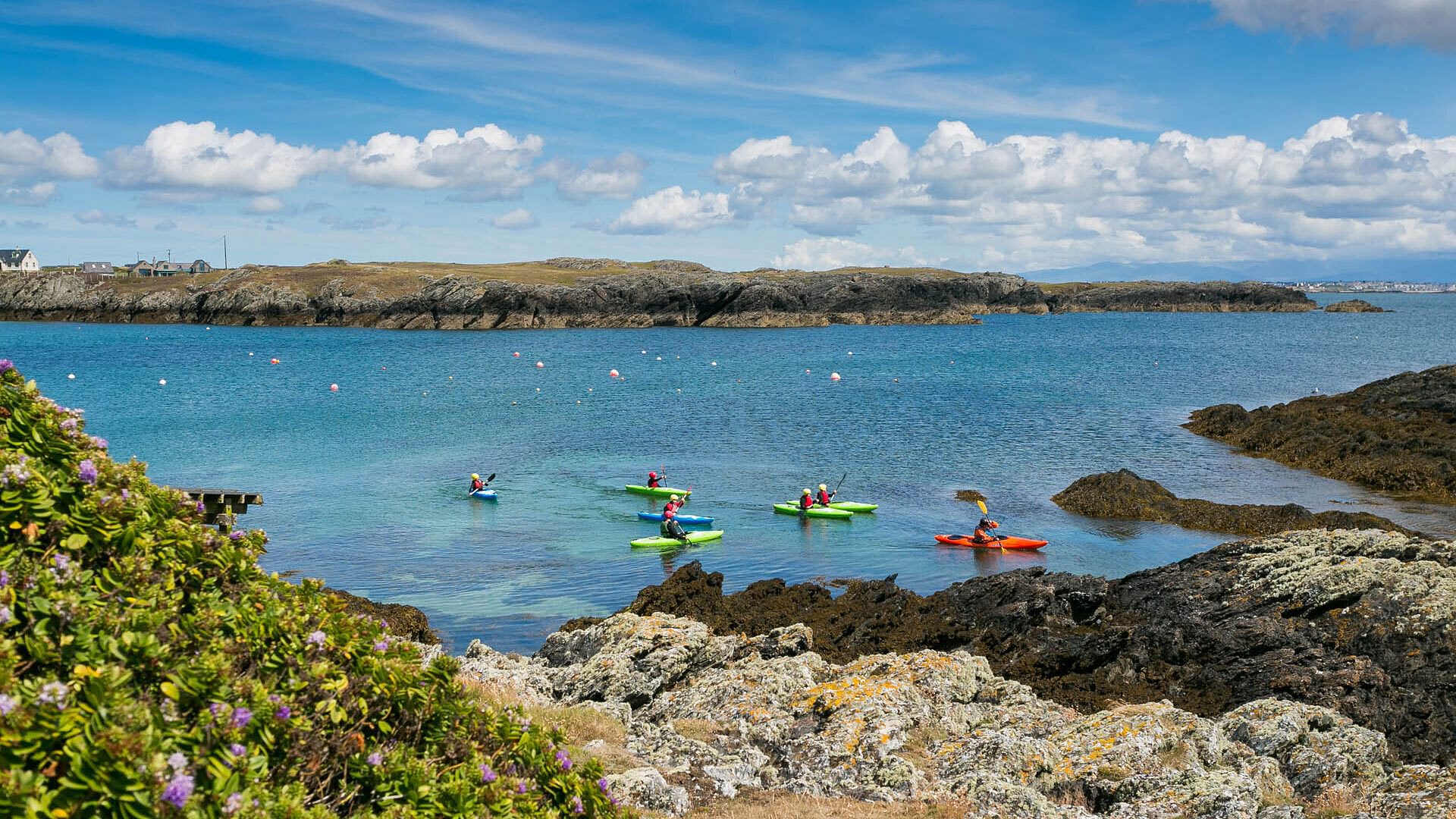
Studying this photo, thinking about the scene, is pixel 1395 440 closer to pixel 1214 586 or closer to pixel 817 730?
pixel 1214 586

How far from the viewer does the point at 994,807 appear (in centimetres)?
1045

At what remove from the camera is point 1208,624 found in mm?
17969

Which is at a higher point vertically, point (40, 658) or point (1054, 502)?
point (40, 658)

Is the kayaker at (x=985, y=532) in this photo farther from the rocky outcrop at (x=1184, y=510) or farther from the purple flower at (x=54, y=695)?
the purple flower at (x=54, y=695)

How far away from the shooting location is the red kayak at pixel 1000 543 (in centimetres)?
3175

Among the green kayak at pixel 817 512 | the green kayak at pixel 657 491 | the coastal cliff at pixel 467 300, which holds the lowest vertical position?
the green kayak at pixel 817 512

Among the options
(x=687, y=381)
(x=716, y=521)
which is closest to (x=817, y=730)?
(x=716, y=521)

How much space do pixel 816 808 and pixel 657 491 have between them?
2849 centimetres

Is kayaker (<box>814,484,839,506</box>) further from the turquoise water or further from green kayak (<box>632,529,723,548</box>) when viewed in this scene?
green kayak (<box>632,529,723,548</box>)

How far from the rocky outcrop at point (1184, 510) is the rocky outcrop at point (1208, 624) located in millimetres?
12467

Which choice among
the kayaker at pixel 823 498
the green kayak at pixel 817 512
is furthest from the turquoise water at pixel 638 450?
the kayaker at pixel 823 498

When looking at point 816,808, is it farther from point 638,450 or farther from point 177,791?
point 638,450

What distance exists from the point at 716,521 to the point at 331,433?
27992mm

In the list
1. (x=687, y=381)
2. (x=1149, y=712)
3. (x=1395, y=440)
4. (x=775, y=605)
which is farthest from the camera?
(x=687, y=381)
